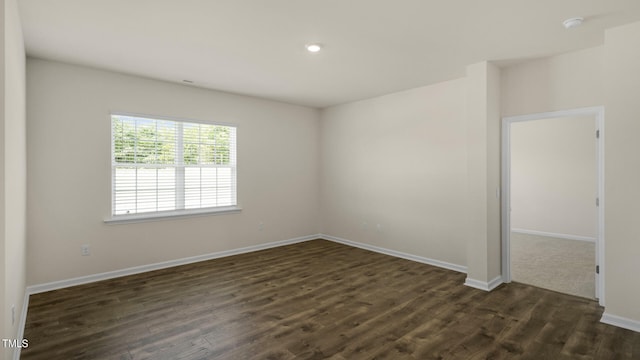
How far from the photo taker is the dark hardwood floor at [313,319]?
7.91 feet

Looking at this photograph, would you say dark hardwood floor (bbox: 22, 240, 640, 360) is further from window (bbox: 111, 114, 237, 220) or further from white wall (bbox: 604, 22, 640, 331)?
window (bbox: 111, 114, 237, 220)

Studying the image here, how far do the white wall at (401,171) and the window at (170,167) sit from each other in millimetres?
2034

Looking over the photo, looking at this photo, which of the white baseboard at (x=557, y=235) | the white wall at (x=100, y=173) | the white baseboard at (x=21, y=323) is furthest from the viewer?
the white baseboard at (x=557, y=235)

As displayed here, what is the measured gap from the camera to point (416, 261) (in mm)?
4820

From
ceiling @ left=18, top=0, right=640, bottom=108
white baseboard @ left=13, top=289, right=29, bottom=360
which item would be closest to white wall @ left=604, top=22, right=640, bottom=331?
ceiling @ left=18, top=0, right=640, bottom=108

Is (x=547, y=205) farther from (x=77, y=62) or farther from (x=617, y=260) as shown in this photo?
(x=77, y=62)

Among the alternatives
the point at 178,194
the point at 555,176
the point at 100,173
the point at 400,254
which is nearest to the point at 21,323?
the point at 100,173

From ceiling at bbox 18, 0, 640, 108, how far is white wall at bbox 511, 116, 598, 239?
12.3 feet

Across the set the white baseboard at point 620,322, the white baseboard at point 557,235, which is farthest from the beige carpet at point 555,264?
the white baseboard at point 620,322

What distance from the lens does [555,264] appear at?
460 cm

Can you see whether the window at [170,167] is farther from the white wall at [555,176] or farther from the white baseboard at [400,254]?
the white wall at [555,176]

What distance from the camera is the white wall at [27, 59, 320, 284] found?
11.8 feet

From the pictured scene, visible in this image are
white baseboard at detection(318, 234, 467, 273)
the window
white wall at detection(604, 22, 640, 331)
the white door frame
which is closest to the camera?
white wall at detection(604, 22, 640, 331)

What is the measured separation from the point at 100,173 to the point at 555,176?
801 cm
